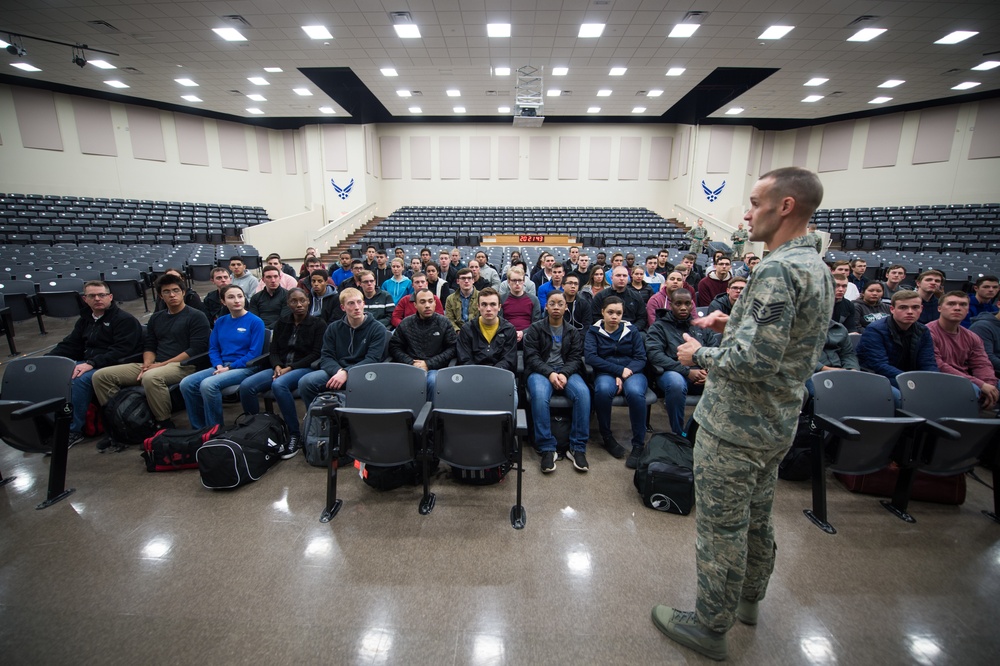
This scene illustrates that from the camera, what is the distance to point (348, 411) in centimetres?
221

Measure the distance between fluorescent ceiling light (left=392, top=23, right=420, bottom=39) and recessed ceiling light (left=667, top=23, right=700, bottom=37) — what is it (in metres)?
5.01

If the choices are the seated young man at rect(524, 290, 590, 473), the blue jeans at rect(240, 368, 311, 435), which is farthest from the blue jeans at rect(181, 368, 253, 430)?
the seated young man at rect(524, 290, 590, 473)

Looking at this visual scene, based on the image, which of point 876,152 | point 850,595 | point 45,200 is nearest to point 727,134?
point 876,152

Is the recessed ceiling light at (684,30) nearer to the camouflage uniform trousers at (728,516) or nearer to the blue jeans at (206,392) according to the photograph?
the camouflage uniform trousers at (728,516)

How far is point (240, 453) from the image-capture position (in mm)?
2549

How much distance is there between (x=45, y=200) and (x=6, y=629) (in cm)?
1506

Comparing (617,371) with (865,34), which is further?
(865,34)

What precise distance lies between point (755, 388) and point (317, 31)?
10.1m

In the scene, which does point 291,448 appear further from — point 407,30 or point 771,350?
point 407,30

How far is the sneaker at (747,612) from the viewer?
1.64 metres

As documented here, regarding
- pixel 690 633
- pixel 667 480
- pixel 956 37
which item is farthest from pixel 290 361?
pixel 956 37

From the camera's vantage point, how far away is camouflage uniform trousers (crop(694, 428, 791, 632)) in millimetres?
1354

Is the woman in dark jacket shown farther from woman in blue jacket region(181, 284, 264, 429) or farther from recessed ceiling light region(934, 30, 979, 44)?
recessed ceiling light region(934, 30, 979, 44)

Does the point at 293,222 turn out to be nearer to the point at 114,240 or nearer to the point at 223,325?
the point at 114,240
